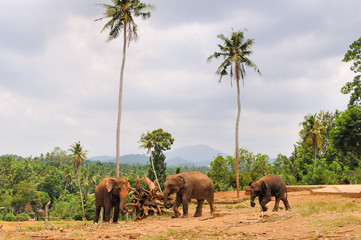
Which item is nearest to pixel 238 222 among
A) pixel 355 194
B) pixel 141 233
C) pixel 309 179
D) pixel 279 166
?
pixel 141 233

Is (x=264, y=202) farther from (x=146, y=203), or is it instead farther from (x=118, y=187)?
(x=146, y=203)

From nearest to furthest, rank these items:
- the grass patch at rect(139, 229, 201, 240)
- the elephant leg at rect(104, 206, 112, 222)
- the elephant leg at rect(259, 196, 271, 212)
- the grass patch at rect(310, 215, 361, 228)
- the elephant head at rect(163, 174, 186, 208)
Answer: the grass patch at rect(310, 215, 361, 228)
the grass patch at rect(139, 229, 201, 240)
the elephant leg at rect(259, 196, 271, 212)
the elephant leg at rect(104, 206, 112, 222)
the elephant head at rect(163, 174, 186, 208)

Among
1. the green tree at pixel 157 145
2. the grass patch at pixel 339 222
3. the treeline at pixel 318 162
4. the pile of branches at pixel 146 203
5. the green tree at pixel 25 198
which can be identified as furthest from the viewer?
the green tree at pixel 25 198

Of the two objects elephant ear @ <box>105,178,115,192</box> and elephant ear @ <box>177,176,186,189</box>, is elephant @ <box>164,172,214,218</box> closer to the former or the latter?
elephant ear @ <box>177,176,186,189</box>

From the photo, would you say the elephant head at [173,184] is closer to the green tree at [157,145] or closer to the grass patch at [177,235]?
the grass patch at [177,235]

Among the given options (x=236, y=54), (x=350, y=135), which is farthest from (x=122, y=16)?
(x=350, y=135)

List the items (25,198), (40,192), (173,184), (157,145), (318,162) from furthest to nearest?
(40,192), (25,198), (157,145), (318,162), (173,184)

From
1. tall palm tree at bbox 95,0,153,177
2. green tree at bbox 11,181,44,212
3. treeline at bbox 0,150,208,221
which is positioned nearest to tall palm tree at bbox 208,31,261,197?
tall palm tree at bbox 95,0,153,177

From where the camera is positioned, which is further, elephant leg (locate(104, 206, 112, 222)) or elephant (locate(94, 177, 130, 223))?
elephant leg (locate(104, 206, 112, 222))

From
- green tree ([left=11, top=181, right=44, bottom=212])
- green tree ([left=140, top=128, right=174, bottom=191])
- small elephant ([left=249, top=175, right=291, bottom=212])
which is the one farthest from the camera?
green tree ([left=11, top=181, right=44, bottom=212])

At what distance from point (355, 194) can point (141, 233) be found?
14961 millimetres

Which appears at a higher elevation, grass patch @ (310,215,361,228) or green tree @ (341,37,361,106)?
green tree @ (341,37,361,106)

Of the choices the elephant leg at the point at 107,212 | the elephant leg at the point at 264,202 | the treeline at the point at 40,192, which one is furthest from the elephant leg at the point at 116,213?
the treeline at the point at 40,192

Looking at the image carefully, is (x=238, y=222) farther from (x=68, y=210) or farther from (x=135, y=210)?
(x=68, y=210)
